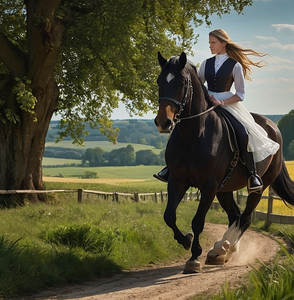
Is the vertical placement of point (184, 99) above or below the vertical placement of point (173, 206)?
above

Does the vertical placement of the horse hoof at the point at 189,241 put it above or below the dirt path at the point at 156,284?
above

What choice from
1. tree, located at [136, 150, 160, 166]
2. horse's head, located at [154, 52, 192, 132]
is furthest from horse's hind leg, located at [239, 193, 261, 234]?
tree, located at [136, 150, 160, 166]

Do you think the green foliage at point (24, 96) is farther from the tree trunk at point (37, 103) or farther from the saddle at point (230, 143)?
the saddle at point (230, 143)

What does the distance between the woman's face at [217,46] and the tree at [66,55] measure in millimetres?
8077

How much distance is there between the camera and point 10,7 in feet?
69.4

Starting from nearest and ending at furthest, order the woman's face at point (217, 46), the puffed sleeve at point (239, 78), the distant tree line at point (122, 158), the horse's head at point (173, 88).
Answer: the horse's head at point (173, 88) < the puffed sleeve at point (239, 78) < the woman's face at point (217, 46) < the distant tree line at point (122, 158)

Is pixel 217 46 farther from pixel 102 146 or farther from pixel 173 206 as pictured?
pixel 102 146

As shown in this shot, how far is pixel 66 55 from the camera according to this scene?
2111cm

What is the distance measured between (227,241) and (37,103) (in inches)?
409

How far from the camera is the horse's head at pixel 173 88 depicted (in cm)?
780

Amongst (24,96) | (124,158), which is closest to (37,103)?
(24,96)

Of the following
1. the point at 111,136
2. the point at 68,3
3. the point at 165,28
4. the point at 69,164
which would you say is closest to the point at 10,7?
the point at 68,3

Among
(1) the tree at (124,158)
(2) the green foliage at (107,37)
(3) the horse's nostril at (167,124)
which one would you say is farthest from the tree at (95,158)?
(3) the horse's nostril at (167,124)

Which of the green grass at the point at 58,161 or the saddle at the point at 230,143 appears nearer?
the saddle at the point at 230,143
